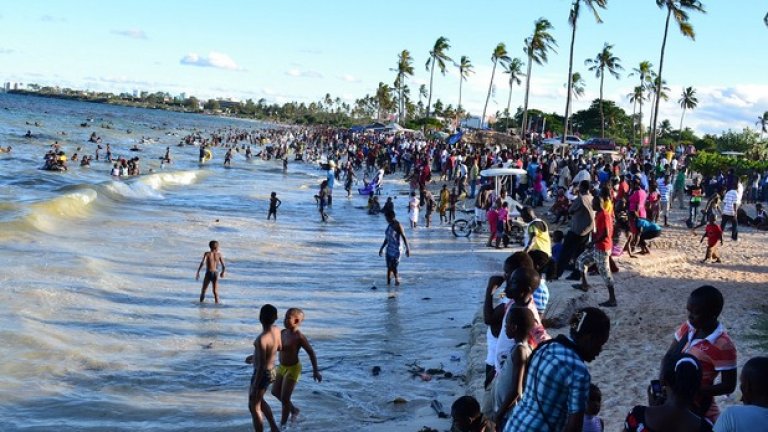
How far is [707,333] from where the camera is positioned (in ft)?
14.3

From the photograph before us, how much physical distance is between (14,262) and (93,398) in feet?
27.6

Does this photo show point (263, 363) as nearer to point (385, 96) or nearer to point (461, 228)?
point (461, 228)

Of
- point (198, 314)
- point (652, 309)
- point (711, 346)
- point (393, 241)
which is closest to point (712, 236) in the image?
point (652, 309)

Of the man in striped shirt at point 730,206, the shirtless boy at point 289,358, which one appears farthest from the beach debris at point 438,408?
the man in striped shirt at point 730,206

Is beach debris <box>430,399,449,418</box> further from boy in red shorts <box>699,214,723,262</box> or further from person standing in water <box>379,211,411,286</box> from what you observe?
boy in red shorts <box>699,214,723,262</box>

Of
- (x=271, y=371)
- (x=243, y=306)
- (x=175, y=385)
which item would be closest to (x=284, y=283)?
(x=243, y=306)

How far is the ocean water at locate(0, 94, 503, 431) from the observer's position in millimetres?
7773

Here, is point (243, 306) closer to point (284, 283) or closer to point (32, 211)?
point (284, 283)

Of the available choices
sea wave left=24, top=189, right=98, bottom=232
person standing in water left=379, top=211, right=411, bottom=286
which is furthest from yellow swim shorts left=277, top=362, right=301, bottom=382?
sea wave left=24, top=189, right=98, bottom=232

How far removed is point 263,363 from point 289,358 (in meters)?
0.27

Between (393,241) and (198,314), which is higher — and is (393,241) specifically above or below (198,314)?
above

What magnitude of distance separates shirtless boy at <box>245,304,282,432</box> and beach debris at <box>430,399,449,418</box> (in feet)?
5.29

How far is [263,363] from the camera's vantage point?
6688 mm

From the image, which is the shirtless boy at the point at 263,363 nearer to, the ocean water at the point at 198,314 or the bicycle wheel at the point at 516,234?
the ocean water at the point at 198,314
